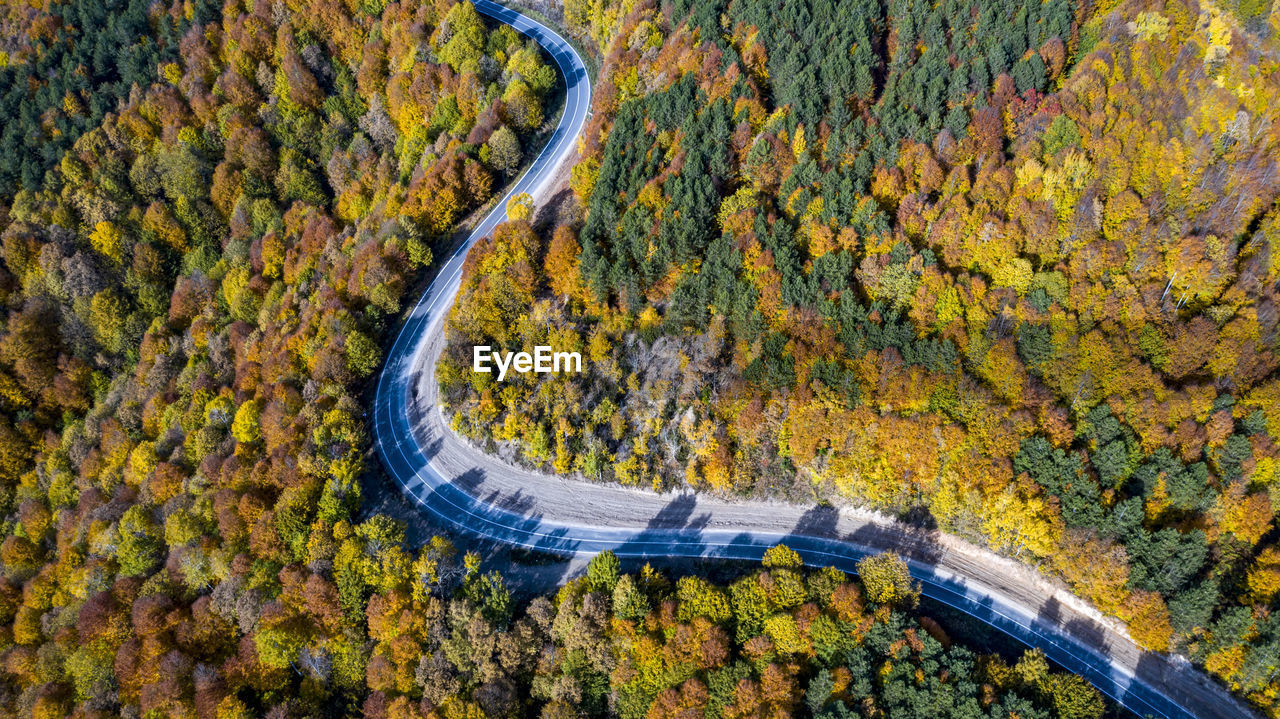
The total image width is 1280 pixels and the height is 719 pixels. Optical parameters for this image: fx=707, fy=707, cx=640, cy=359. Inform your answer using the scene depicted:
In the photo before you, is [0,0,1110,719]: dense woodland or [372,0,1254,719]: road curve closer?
[0,0,1110,719]: dense woodland

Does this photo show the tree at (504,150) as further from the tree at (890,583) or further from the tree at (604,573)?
the tree at (890,583)

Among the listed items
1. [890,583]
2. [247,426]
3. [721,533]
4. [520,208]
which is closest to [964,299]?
[890,583]

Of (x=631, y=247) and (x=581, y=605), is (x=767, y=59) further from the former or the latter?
(x=581, y=605)

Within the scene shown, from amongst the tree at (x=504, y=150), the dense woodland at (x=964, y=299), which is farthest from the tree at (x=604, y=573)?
the tree at (x=504, y=150)

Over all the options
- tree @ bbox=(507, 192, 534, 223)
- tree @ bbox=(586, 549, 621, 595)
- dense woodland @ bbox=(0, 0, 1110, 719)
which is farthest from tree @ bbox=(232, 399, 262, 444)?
tree @ bbox=(586, 549, 621, 595)

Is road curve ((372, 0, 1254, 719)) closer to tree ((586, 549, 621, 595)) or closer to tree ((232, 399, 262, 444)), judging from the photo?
tree ((586, 549, 621, 595))

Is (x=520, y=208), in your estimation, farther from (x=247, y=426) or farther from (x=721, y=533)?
(x=721, y=533)

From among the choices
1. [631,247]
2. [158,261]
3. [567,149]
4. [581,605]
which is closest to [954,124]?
[631,247]
